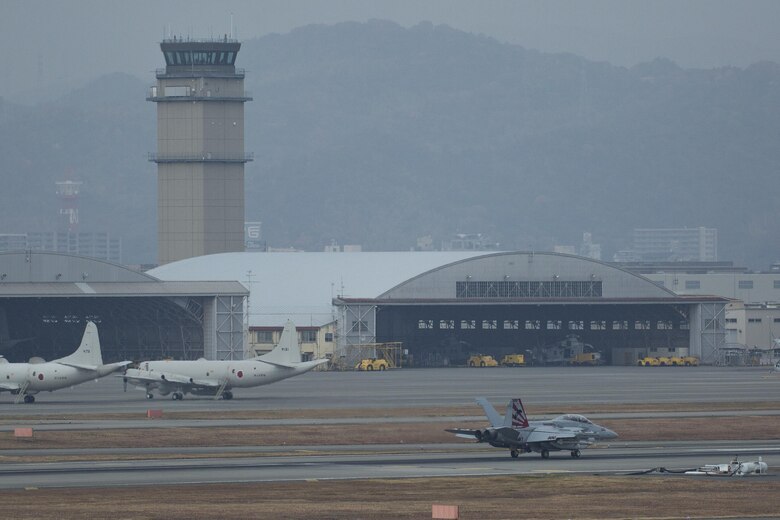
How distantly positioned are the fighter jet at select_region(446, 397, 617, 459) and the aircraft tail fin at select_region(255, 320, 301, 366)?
1440 inches

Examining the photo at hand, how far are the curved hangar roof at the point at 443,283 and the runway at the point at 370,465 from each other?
270 feet

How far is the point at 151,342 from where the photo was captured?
15450cm

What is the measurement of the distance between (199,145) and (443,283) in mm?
49559

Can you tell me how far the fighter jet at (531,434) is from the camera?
64.8m

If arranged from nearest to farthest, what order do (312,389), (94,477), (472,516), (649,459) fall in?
(472,516)
(94,477)
(649,459)
(312,389)

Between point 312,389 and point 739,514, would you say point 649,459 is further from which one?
point 312,389

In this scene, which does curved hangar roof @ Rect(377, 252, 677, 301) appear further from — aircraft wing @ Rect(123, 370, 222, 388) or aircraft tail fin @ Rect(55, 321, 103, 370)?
aircraft tail fin @ Rect(55, 321, 103, 370)

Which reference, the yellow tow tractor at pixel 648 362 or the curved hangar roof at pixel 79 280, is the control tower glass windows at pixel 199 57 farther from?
the yellow tow tractor at pixel 648 362

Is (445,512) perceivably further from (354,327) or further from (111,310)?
(111,310)

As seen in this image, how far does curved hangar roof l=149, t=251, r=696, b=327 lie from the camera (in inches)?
5999

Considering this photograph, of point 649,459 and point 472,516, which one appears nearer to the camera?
point 472,516

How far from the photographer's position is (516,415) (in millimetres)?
65438

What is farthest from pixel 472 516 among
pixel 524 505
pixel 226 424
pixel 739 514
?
pixel 226 424

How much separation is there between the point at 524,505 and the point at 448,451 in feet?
58.3
